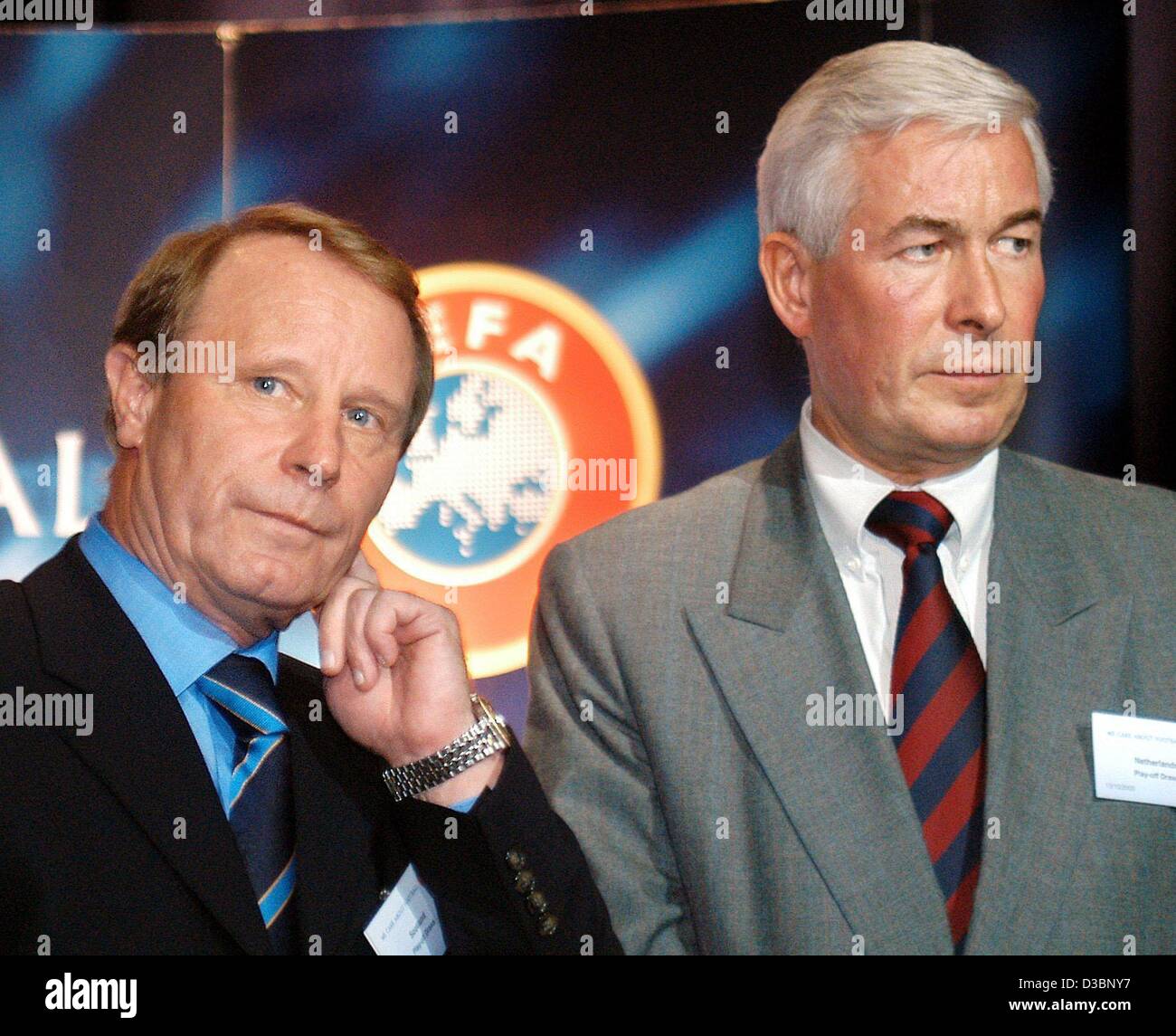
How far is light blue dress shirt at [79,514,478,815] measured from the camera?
6.79 ft

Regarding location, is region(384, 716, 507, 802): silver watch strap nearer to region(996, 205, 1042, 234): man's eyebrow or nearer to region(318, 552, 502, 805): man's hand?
region(318, 552, 502, 805): man's hand

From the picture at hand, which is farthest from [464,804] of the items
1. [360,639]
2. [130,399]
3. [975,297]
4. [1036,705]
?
[975,297]

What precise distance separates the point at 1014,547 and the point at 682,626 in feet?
2.08

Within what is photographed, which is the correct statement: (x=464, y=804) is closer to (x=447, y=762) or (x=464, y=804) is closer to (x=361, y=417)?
(x=447, y=762)

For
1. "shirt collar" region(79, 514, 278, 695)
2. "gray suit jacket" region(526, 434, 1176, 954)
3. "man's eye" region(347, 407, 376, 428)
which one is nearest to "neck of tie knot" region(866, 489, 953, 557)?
"gray suit jacket" region(526, 434, 1176, 954)

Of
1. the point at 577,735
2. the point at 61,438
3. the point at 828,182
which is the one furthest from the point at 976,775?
the point at 61,438

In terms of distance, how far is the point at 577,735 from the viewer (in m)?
2.40

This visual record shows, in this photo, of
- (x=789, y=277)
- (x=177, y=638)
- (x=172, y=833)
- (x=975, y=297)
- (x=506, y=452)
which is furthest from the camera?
(x=506, y=452)

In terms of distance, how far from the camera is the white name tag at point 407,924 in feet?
6.95

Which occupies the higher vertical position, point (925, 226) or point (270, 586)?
point (925, 226)

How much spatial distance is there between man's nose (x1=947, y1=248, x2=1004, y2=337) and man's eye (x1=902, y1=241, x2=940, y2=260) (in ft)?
0.15

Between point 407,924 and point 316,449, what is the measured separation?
77 centimetres

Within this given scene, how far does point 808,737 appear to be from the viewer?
2.32 m

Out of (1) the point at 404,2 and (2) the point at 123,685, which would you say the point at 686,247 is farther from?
(2) the point at 123,685
